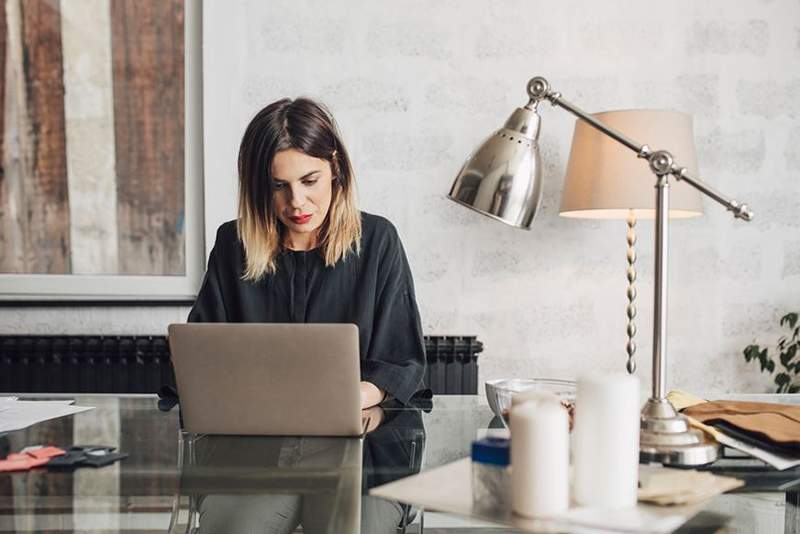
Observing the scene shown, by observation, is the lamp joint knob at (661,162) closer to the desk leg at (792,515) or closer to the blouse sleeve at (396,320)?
the desk leg at (792,515)

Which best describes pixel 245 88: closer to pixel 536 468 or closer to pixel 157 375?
pixel 157 375

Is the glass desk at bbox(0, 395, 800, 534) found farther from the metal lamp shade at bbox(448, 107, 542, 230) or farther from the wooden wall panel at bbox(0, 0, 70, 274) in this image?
the wooden wall panel at bbox(0, 0, 70, 274)

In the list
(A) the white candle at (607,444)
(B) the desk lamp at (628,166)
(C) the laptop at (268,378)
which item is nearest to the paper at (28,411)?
(C) the laptop at (268,378)

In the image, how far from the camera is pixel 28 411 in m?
1.43

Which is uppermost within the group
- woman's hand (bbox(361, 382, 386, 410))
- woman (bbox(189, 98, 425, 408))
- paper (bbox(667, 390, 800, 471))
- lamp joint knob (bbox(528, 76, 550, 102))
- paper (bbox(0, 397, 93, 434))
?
lamp joint knob (bbox(528, 76, 550, 102))

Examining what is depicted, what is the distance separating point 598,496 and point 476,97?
205 cm

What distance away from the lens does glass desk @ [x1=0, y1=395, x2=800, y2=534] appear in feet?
3.01

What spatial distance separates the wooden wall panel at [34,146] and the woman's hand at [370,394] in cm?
156

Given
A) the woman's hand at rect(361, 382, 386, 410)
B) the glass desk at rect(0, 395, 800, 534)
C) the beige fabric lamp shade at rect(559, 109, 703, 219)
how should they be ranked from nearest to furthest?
the glass desk at rect(0, 395, 800, 534) → the woman's hand at rect(361, 382, 386, 410) → the beige fabric lamp shade at rect(559, 109, 703, 219)

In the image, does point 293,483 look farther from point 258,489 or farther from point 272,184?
point 272,184

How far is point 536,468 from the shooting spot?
29.2 inches

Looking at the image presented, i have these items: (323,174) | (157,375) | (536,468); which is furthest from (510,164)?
(157,375)

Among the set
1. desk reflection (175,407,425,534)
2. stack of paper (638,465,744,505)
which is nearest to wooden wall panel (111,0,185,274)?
desk reflection (175,407,425,534)

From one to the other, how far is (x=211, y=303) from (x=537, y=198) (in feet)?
3.50
